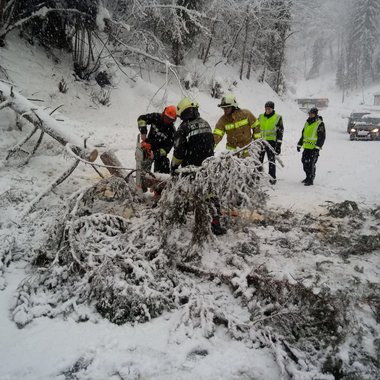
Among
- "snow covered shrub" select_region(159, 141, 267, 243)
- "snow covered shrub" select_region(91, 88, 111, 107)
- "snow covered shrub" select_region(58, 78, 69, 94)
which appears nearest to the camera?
"snow covered shrub" select_region(159, 141, 267, 243)

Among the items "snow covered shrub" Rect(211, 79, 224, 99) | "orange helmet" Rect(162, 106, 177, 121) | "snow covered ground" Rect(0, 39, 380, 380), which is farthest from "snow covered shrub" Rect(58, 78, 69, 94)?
"snow covered shrub" Rect(211, 79, 224, 99)

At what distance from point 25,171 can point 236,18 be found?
20706 millimetres

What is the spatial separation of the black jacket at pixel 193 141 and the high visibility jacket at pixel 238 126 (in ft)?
4.18

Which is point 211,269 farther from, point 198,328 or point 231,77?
point 231,77

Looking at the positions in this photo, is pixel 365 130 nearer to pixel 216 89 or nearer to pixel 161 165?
pixel 216 89

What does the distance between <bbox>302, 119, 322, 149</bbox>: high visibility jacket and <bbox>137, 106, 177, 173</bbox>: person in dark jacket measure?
3201 mm

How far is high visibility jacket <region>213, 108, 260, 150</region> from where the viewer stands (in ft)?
19.0

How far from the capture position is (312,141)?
7.04m

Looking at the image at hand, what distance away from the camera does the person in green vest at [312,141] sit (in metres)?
6.97

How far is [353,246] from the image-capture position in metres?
4.25

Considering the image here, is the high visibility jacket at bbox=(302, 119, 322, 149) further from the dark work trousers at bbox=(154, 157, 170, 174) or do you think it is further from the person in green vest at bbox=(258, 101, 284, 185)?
the dark work trousers at bbox=(154, 157, 170, 174)

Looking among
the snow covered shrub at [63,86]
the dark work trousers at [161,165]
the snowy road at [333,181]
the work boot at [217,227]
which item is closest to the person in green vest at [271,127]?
the snowy road at [333,181]

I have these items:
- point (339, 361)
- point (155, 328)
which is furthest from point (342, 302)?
point (155, 328)

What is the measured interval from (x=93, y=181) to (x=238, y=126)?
295 cm
